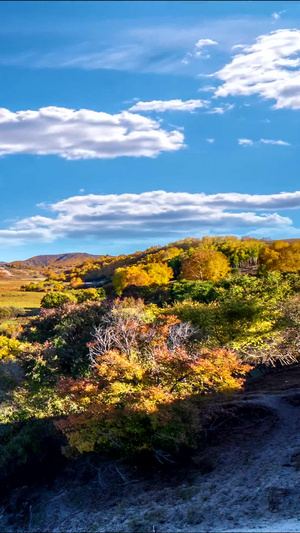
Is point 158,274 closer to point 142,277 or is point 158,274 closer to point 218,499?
point 142,277

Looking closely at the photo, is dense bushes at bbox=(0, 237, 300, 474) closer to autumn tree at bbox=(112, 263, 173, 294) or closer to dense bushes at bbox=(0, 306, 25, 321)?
dense bushes at bbox=(0, 306, 25, 321)

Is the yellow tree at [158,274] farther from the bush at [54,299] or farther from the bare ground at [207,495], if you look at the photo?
the bare ground at [207,495]

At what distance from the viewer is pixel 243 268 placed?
89.8 meters

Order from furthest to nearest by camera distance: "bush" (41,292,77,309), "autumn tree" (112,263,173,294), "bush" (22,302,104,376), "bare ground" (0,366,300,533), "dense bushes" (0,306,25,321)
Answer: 1. "autumn tree" (112,263,173,294)
2. "dense bushes" (0,306,25,321)
3. "bush" (41,292,77,309)
4. "bush" (22,302,104,376)
5. "bare ground" (0,366,300,533)

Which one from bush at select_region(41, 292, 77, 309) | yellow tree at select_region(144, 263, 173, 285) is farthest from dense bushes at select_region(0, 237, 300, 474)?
yellow tree at select_region(144, 263, 173, 285)

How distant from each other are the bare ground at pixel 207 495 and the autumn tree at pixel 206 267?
4974 cm

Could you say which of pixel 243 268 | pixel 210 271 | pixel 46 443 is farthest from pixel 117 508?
pixel 243 268

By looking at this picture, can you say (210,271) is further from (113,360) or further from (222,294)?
(113,360)

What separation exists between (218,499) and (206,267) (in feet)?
190

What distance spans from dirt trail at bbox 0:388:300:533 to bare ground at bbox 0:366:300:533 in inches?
1.2

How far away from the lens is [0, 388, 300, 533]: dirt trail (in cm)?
1238

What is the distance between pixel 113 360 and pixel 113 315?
10.6 metres

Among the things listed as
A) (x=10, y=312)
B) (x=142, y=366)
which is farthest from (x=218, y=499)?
(x=10, y=312)

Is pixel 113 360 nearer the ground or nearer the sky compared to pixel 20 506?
nearer the sky
